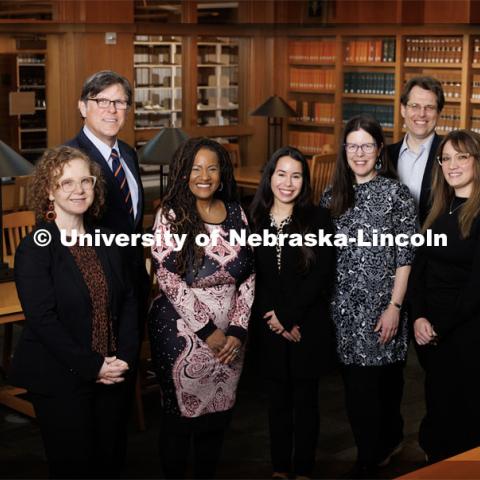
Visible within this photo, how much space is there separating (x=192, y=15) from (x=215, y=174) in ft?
24.0

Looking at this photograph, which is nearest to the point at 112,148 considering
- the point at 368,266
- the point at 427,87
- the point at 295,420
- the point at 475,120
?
the point at 368,266

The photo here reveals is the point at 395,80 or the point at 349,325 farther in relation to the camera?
the point at 395,80

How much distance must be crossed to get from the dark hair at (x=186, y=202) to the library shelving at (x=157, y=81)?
691 cm

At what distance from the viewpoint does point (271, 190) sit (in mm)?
3840

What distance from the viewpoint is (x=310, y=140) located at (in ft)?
37.4

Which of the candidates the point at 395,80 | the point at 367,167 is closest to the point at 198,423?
the point at 367,167

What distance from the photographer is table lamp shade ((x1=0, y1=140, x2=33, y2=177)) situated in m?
4.64

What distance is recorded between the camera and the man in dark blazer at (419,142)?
4.22 m

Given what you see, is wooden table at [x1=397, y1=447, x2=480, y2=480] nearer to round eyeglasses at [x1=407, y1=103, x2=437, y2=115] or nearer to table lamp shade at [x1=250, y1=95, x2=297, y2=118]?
round eyeglasses at [x1=407, y1=103, x2=437, y2=115]

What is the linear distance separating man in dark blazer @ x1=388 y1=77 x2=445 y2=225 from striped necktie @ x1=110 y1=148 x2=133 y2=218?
3.96ft

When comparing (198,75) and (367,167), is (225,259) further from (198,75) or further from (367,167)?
(198,75)

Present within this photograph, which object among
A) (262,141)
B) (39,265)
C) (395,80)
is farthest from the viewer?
(262,141)

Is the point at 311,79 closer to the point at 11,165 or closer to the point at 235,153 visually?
the point at 235,153

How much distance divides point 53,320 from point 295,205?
116cm
